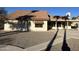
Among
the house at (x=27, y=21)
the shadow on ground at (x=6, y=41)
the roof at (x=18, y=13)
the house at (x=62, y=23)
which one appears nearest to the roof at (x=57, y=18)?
the house at (x=62, y=23)

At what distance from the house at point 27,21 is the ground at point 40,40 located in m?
0.23

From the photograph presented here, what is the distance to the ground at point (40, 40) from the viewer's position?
839 centimetres

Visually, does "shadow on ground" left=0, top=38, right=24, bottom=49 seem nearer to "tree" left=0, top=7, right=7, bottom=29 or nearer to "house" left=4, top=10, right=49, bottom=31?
"house" left=4, top=10, right=49, bottom=31

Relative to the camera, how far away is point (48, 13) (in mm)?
8758

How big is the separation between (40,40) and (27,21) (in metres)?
0.87

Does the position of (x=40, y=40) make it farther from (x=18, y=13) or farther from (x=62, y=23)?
(x=18, y=13)

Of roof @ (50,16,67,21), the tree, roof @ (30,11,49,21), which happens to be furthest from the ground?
roof @ (30,11,49,21)

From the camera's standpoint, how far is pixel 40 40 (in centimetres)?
859

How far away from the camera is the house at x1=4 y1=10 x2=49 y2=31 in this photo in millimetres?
8688

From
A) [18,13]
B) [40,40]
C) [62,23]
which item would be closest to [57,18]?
[62,23]

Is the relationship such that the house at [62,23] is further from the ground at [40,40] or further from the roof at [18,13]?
the roof at [18,13]

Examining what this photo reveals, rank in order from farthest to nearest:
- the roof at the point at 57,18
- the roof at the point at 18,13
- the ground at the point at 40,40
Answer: the roof at the point at 57,18 → the roof at the point at 18,13 → the ground at the point at 40,40
